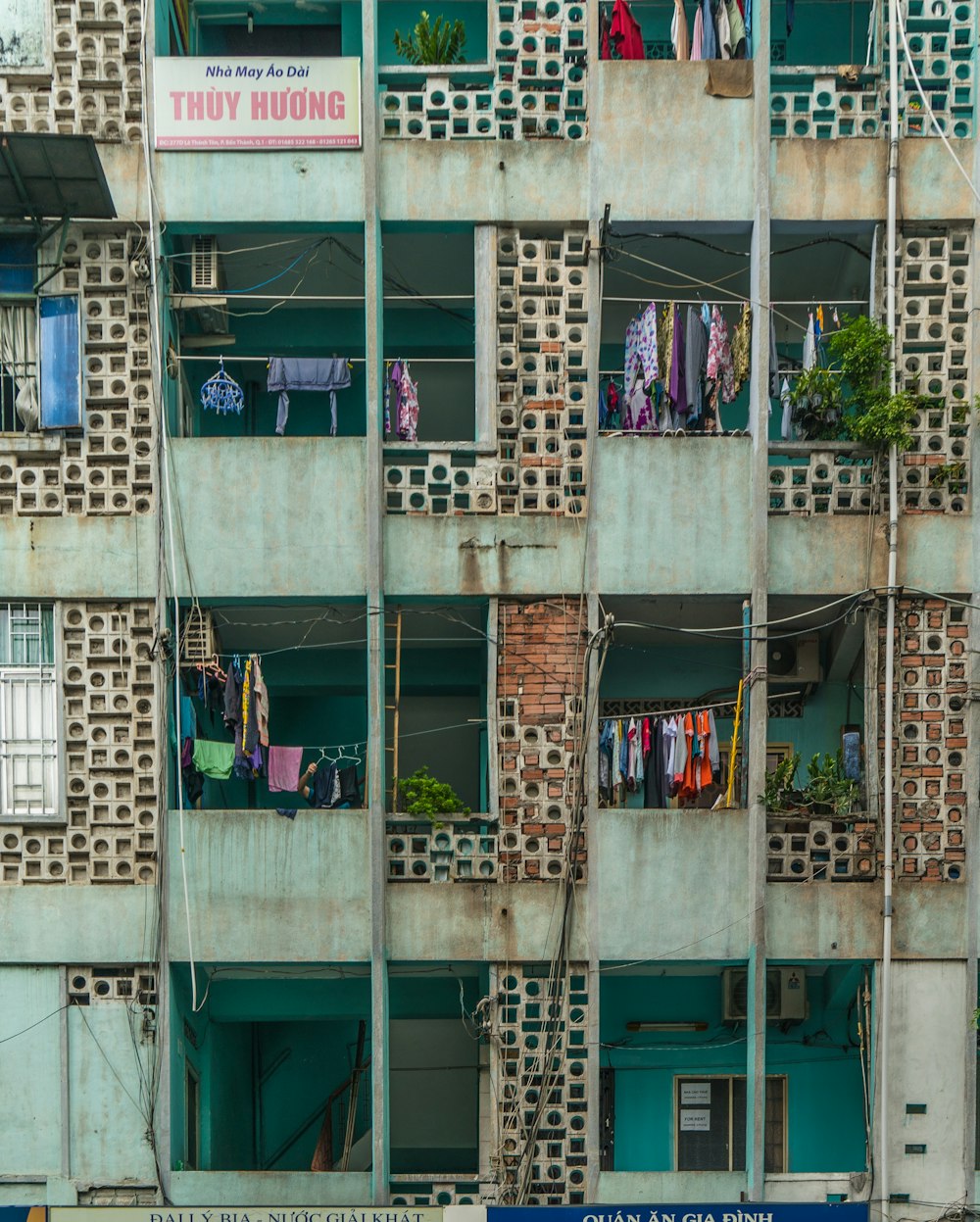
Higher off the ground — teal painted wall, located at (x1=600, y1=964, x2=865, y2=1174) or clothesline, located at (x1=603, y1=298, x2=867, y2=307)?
clothesline, located at (x1=603, y1=298, x2=867, y2=307)

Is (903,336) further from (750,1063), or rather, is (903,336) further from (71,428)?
(71,428)

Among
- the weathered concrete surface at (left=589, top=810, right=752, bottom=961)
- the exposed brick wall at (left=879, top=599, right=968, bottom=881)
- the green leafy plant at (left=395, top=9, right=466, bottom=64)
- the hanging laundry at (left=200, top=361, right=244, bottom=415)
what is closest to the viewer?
the weathered concrete surface at (left=589, top=810, right=752, bottom=961)

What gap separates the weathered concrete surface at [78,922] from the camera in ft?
53.5

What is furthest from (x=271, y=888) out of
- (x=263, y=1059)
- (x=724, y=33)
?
(x=724, y=33)

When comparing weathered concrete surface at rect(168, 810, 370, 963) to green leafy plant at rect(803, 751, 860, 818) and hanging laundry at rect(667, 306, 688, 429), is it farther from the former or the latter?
hanging laundry at rect(667, 306, 688, 429)

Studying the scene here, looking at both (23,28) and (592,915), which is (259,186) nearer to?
(23,28)

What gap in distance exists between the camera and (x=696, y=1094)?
18531mm

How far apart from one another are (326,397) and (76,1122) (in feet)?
28.3

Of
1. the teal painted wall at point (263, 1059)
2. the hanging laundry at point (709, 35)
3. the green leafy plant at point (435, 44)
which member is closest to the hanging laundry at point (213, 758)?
the teal painted wall at point (263, 1059)

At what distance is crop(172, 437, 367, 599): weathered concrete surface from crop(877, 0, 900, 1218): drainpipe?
17.3 feet

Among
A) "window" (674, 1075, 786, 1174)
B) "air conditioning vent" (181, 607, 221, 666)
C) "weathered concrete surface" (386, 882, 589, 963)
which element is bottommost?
"window" (674, 1075, 786, 1174)

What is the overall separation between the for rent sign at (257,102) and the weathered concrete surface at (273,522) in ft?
10.3

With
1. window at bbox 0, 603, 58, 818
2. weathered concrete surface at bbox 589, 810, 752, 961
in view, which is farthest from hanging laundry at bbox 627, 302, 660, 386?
window at bbox 0, 603, 58, 818

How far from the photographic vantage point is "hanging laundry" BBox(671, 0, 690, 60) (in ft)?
56.6
